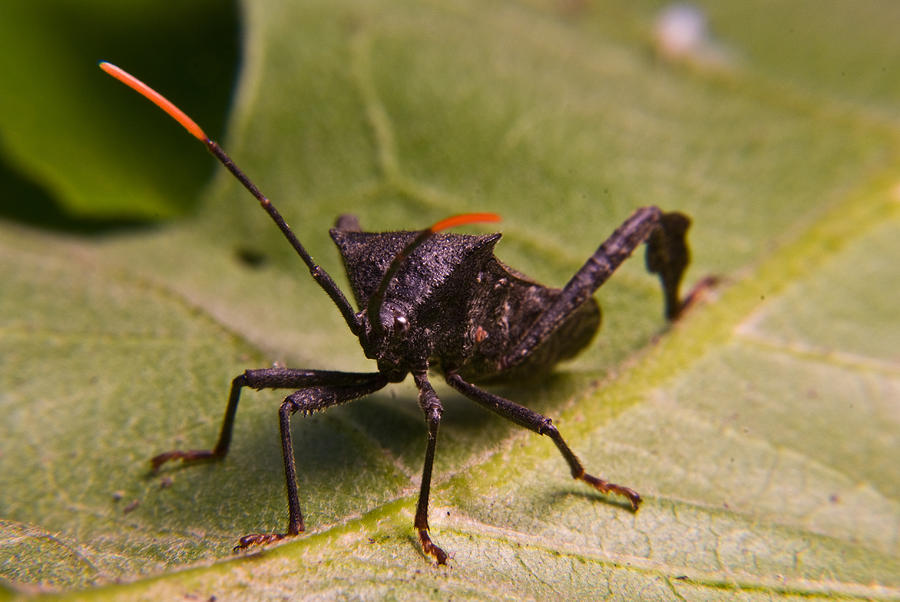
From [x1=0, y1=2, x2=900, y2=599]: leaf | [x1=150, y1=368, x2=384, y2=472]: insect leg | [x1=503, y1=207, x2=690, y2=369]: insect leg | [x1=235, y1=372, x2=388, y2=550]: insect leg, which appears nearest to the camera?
[x1=235, y1=372, x2=388, y2=550]: insect leg

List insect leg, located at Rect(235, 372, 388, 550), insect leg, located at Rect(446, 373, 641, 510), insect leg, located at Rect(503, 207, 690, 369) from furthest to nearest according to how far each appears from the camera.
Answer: insect leg, located at Rect(503, 207, 690, 369) → insect leg, located at Rect(446, 373, 641, 510) → insect leg, located at Rect(235, 372, 388, 550)

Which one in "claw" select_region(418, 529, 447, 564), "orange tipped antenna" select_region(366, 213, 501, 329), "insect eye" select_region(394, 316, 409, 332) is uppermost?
"orange tipped antenna" select_region(366, 213, 501, 329)

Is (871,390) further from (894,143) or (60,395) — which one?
(60,395)

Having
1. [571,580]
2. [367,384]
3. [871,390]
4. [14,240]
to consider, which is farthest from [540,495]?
[14,240]

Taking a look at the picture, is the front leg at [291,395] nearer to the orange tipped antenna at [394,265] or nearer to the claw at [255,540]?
the claw at [255,540]

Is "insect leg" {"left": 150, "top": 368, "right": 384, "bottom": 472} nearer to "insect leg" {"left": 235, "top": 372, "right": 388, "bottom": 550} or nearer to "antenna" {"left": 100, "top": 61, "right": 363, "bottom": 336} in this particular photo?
"insect leg" {"left": 235, "top": 372, "right": 388, "bottom": 550}

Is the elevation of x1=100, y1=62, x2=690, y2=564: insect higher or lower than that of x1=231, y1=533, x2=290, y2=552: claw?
higher

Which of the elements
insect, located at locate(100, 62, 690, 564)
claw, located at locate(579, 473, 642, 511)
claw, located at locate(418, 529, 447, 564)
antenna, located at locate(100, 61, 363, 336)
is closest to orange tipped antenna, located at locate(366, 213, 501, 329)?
insect, located at locate(100, 62, 690, 564)
